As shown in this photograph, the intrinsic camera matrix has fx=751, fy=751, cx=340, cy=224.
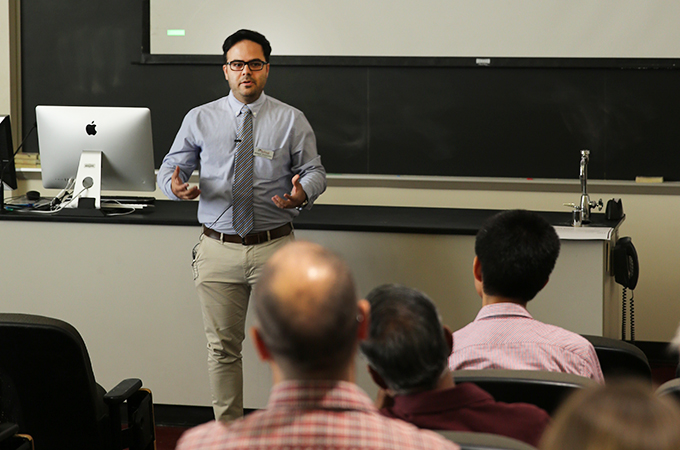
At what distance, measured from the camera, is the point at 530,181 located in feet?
15.0

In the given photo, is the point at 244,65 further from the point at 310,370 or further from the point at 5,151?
the point at 310,370

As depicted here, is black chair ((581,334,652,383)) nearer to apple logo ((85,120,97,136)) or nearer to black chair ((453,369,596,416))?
black chair ((453,369,596,416))

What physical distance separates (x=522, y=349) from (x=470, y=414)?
19.2 inches

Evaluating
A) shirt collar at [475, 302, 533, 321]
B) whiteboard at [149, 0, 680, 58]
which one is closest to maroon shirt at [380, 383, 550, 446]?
shirt collar at [475, 302, 533, 321]

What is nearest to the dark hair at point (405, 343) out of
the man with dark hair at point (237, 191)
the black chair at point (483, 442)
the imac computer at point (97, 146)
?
the black chair at point (483, 442)

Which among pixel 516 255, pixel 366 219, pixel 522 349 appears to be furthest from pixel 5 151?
pixel 522 349

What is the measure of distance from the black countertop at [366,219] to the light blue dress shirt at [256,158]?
24cm

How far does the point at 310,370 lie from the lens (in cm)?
94

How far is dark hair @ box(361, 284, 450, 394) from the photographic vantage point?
1.19 m

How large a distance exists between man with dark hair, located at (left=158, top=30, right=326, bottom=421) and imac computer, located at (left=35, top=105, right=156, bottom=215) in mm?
558

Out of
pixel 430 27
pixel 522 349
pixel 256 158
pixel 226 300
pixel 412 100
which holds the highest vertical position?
pixel 430 27

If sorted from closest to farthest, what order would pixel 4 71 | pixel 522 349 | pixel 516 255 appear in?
pixel 522 349 < pixel 516 255 < pixel 4 71

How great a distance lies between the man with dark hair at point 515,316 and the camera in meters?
1.63

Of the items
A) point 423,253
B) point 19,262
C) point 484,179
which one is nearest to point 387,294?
point 423,253
